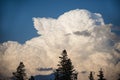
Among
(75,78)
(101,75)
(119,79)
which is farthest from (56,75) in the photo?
(119,79)

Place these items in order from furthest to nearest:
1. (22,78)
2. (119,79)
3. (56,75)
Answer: (119,79), (56,75), (22,78)

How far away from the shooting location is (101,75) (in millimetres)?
86562

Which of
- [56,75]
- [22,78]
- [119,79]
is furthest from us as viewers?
[119,79]

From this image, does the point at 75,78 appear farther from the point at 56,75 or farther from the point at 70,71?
the point at 70,71

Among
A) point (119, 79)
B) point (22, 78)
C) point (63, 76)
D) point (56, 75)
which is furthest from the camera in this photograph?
point (119, 79)

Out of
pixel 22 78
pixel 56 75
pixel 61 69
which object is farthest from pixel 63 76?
pixel 56 75

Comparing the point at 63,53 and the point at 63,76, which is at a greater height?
the point at 63,53

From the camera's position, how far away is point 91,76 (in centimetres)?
9919

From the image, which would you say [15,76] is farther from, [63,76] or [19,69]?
[63,76]

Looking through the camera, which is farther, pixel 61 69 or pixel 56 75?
pixel 56 75

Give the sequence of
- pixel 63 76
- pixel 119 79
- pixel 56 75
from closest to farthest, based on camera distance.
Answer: pixel 63 76 → pixel 56 75 → pixel 119 79

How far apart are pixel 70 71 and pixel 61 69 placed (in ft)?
6.73

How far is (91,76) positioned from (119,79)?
28.5ft

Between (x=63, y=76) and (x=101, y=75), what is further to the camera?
(x=101, y=75)
